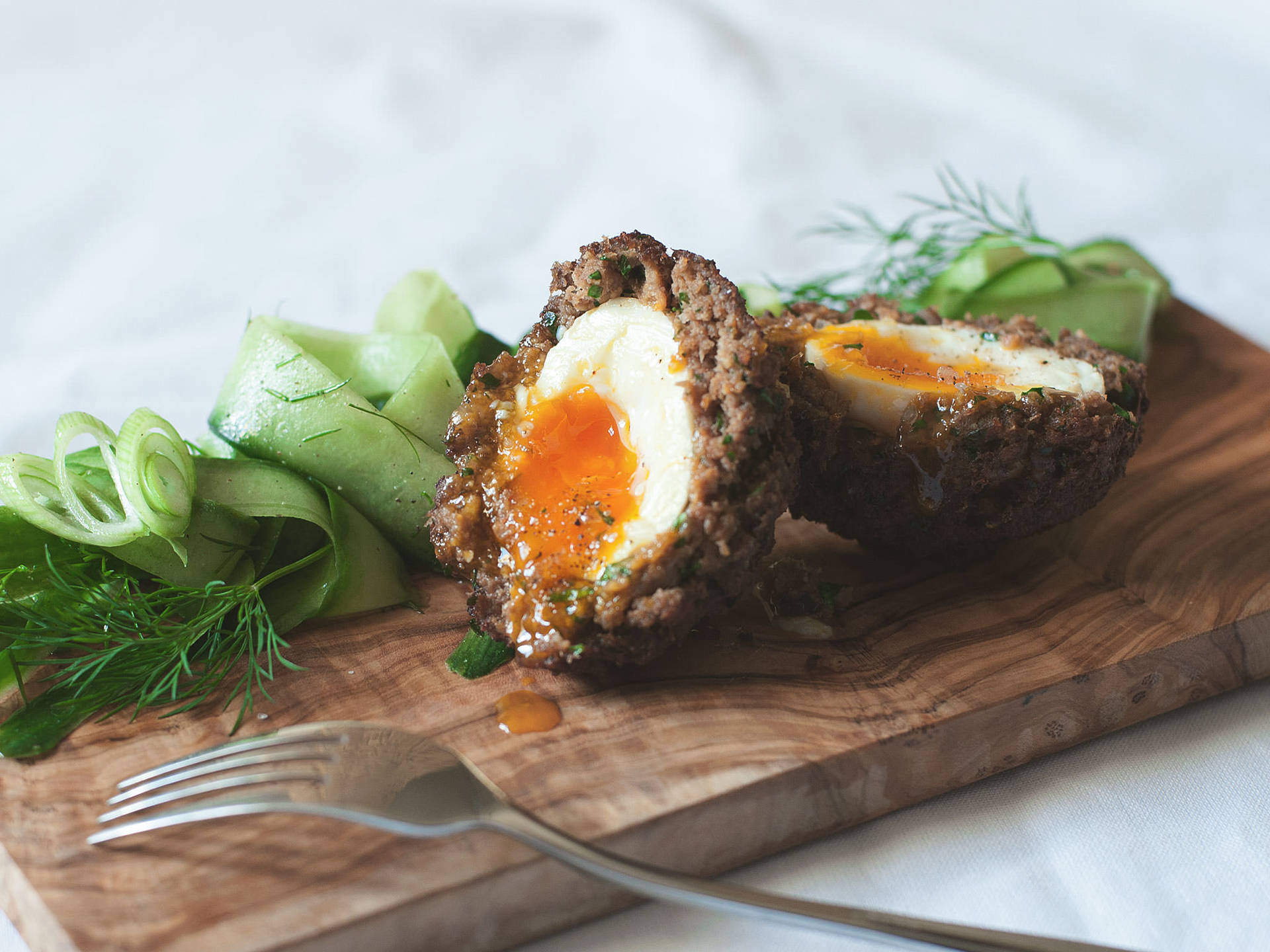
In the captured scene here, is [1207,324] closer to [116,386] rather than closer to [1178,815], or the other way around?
[1178,815]

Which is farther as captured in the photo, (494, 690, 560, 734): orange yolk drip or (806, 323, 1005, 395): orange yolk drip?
(806, 323, 1005, 395): orange yolk drip

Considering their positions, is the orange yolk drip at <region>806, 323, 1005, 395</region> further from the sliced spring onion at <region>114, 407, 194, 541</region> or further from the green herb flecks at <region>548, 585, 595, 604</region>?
the sliced spring onion at <region>114, 407, 194, 541</region>

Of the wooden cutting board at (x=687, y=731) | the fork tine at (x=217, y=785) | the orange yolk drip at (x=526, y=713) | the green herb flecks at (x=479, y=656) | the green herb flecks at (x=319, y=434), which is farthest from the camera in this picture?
the green herb flecks at (x=319, y=434)

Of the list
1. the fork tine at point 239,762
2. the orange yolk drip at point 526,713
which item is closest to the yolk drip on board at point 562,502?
the orange yolk drip at point 526,713

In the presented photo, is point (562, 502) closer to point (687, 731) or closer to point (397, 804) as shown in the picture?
point (687, 731)

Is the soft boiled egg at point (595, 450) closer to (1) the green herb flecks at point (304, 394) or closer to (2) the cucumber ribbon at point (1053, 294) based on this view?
(1) the green herb flecks at point (304, 394)

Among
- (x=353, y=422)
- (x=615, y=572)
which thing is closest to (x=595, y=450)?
(x=615, y=572)

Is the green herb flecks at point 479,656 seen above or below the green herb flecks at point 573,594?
below

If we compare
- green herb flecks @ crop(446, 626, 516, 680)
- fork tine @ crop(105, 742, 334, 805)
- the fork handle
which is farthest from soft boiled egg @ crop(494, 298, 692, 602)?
the fork handle
